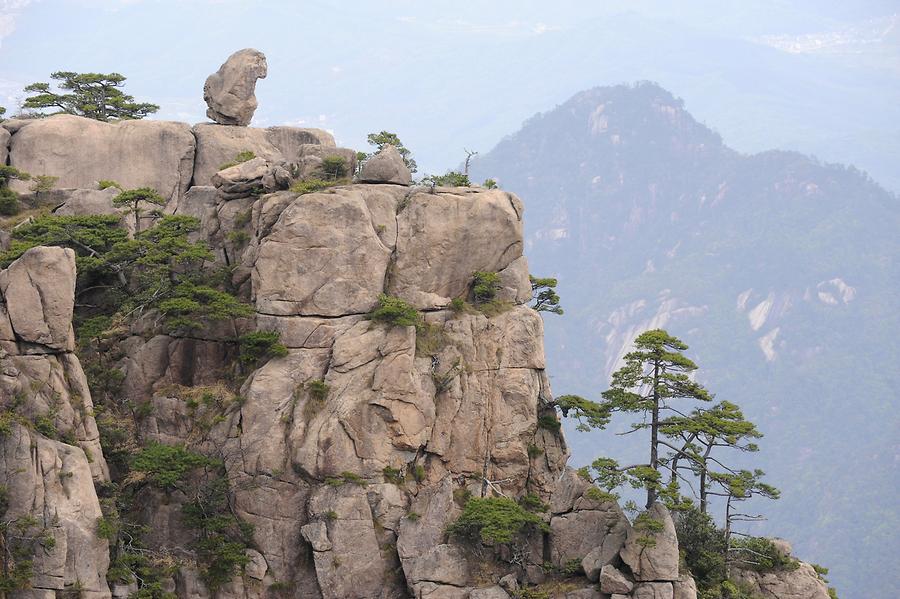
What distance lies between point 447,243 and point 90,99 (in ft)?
72.8

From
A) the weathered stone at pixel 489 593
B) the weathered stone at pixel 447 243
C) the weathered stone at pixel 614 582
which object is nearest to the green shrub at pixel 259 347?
the weathered stone at pixel 447 243

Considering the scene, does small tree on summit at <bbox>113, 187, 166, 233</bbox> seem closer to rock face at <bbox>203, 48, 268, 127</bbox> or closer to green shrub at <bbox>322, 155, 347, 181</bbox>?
rock face at <bbox>203, 48, 268, 127</bbox>

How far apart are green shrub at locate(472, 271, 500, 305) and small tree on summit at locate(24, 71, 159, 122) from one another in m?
21.2

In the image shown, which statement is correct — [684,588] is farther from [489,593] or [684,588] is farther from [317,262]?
→ [317,262]

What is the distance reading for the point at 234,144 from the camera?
54.3 metres

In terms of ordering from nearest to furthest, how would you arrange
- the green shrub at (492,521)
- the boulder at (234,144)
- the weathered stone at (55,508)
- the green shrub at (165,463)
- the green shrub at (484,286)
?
1. the weathered stone at (55,508)
2. the green shrub at (165,463)
3. the green shrub at (492,521)
4. the green shrub at (484,286)
5. the boulder at (234,144)

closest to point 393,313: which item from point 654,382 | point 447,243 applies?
point 447,243

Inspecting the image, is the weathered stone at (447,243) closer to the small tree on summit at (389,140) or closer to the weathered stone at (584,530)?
the small tree on summit at (389,140)

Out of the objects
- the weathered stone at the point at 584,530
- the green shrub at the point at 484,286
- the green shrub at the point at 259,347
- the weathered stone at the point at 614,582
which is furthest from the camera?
the green shrub at the point at 484,286

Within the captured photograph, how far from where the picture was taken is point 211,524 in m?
41.9

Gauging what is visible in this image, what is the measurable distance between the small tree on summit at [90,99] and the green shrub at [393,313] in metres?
20.3

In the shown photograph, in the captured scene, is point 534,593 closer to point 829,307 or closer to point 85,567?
point 85,567

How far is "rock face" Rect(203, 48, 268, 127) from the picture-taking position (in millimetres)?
55000

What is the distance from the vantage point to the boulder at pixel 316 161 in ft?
155
